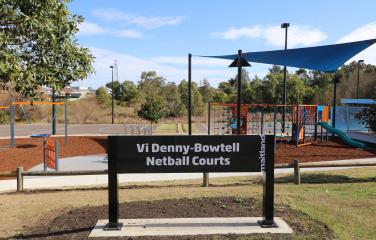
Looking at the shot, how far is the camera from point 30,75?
18.3 ft

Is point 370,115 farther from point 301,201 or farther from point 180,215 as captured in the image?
point 180,215

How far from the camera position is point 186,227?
5.49m

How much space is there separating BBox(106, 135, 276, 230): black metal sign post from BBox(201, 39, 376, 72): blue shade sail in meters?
5.00

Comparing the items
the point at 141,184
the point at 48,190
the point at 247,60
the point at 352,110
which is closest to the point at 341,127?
the point at 352,110

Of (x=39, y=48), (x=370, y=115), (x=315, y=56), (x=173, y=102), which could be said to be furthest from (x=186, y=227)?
(x=173, y=102)

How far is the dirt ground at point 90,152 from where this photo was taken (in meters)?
15.7

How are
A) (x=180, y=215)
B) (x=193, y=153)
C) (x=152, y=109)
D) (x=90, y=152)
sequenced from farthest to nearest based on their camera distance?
(x=152, y=109) < (x=90, y=152) < (x=180, y=215) < (x=193, y=153)

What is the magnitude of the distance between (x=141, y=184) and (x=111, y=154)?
523 cm

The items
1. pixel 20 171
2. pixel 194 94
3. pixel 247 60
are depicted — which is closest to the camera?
pixel 20 171

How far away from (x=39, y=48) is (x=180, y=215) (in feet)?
11.2

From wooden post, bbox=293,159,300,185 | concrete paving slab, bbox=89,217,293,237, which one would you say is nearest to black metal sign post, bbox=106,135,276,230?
concrete paving slab, bbox=89,217,293,237

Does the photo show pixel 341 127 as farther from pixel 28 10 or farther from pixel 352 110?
pixel 28 10

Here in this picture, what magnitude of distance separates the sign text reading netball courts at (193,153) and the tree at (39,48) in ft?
5.43

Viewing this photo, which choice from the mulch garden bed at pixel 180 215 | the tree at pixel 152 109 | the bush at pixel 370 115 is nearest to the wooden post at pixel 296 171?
the mulch garden bed at pixel 180 215
